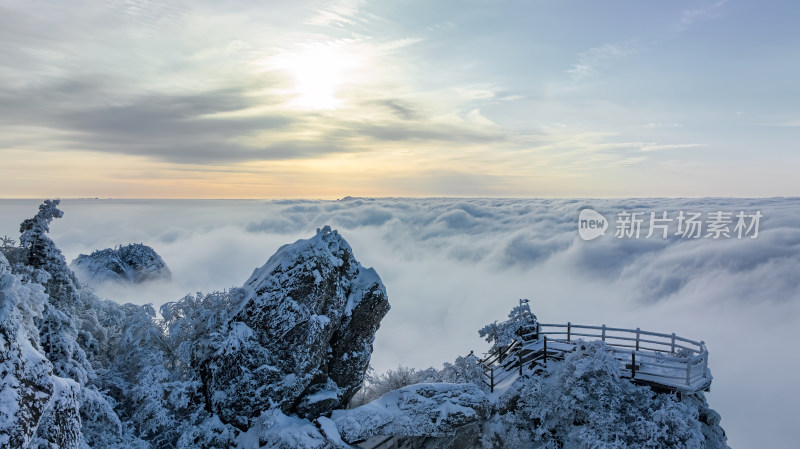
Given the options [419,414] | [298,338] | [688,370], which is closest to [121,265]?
[298,338]

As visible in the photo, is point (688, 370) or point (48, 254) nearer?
point (688, 370)

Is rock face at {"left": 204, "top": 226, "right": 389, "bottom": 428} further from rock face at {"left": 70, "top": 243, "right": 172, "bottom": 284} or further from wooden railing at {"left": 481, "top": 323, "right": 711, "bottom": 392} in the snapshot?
rock face at {"left": 70, "top": 243, "right": 172, "bottom": 284}

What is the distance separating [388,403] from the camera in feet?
75.2

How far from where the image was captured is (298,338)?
21.7 meters

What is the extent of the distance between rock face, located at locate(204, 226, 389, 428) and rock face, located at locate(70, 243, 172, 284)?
29.8 metres

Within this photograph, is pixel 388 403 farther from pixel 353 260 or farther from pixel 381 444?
pixel 353 260

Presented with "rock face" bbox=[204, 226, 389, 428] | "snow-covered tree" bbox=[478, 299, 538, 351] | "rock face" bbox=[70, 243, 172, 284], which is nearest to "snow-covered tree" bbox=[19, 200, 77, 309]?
"rock face" bbox=[204, 226, 389, 428]

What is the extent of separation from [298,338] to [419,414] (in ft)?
22.4

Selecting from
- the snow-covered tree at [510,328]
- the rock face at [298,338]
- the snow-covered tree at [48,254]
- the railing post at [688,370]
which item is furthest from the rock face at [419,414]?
the snow-covered tree at [48,254]

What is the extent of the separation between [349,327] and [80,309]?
43.5 feet

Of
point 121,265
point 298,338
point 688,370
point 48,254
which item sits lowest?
point 121,265

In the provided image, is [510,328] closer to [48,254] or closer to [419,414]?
[419,414]

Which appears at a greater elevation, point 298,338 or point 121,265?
point 298,338

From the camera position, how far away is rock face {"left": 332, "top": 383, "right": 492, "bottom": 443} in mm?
21578
